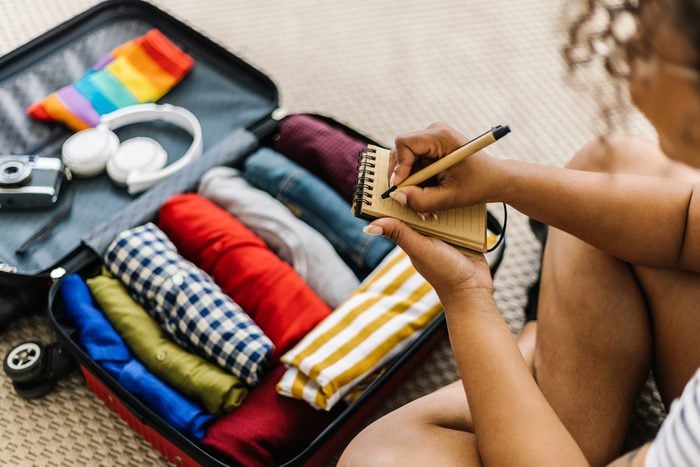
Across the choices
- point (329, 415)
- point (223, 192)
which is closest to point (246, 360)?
point (329, 415)

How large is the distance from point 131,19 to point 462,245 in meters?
0.85

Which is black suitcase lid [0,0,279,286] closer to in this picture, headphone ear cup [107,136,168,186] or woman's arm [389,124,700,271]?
headphone ear cup [107,136,168,186]

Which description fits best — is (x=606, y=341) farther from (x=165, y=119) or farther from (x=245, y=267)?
(x=165, y=119)

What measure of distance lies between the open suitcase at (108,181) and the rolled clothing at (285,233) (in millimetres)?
47

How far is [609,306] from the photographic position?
792 millimetres

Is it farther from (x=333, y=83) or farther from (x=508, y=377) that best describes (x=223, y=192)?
(x=508, y=377)

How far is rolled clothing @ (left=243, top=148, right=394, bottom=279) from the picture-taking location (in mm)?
1040

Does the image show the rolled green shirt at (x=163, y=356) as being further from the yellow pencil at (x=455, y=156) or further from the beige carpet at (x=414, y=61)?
the beige carpet at (x=414, y=61)

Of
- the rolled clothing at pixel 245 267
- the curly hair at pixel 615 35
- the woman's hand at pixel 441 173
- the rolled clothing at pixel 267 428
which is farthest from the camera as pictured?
the rolled clothing at pixel 245 267

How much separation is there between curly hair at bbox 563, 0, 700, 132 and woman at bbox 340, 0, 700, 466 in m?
0.12

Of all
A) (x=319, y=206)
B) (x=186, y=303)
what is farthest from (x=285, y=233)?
(x=186, y=303)

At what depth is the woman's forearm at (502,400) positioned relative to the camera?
63 cm

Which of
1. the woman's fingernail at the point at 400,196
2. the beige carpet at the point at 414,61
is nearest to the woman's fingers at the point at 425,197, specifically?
the woman's fingernail at the point at 400,196

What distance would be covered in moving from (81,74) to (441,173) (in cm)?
76
